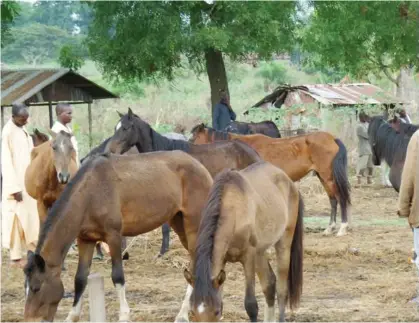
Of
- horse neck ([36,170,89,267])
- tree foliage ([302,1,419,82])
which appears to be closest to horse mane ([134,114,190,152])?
horse neck ([36,170,89,267])

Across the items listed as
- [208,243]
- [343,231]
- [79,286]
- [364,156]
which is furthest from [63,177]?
[364,156]

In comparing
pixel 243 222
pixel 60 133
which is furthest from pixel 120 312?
pixel 60 133

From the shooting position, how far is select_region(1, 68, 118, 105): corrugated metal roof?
18.0 m

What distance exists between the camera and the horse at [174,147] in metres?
11.8

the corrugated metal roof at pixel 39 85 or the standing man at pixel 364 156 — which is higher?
the corrugated metal roof at pixel 39 85

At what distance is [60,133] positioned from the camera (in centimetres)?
962

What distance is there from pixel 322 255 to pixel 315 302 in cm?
309

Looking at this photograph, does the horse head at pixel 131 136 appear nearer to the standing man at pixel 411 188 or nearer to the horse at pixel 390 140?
the horse at pixel 390 140

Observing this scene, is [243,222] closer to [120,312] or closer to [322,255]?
[120,312]

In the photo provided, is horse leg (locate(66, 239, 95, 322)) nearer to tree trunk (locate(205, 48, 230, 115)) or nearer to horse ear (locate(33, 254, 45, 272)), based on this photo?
horse ear (locate(33, 254, 45, 272))

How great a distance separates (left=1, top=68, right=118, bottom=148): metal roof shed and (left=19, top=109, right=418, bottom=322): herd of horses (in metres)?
7.78

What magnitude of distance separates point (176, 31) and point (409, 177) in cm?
1512

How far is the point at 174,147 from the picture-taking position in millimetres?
11859

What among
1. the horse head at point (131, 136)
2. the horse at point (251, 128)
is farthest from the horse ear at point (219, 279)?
the horse at point (251, 128)
